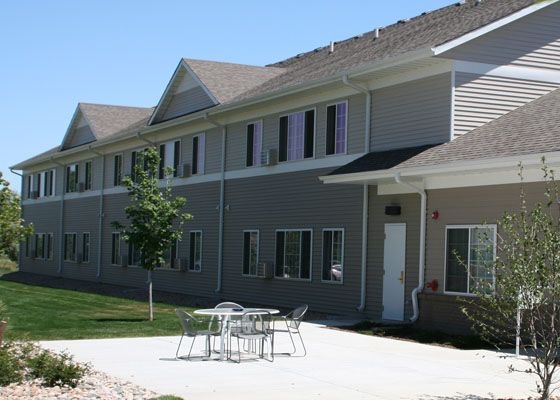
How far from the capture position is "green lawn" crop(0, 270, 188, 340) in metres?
16.4

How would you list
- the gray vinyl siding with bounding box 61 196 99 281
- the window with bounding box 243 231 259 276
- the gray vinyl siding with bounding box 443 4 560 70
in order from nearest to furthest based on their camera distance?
the gray vinyl siding with bounding box 443 4 560 70 → the window with bounding box 243 231 259 276 → the gray vinyl siding with bounding box 61 196 99 281

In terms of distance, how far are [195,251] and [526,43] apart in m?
13.6

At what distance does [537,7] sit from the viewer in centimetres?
1933

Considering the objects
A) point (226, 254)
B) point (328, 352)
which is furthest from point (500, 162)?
point (226, 254)

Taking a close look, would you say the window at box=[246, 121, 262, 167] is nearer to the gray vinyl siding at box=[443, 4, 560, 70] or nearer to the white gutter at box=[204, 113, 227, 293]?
the white gutter at box=[204, 113, 227, 293]

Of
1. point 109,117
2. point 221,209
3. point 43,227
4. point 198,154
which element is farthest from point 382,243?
point 43,227

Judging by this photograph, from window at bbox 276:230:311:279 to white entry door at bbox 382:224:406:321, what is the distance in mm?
3379

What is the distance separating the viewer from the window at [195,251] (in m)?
28.6

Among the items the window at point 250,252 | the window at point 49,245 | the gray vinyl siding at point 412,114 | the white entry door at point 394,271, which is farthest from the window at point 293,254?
the window at point 49,245

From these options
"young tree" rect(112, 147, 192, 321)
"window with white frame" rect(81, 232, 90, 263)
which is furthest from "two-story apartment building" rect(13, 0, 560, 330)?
"window with white frame" rect(81, 232, 90, 263)

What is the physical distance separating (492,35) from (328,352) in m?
8.72

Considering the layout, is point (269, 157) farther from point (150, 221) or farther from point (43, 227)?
point (43, 227)

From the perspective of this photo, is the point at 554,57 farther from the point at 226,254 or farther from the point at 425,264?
the point at 226,254

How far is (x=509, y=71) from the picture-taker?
19.3 meters
